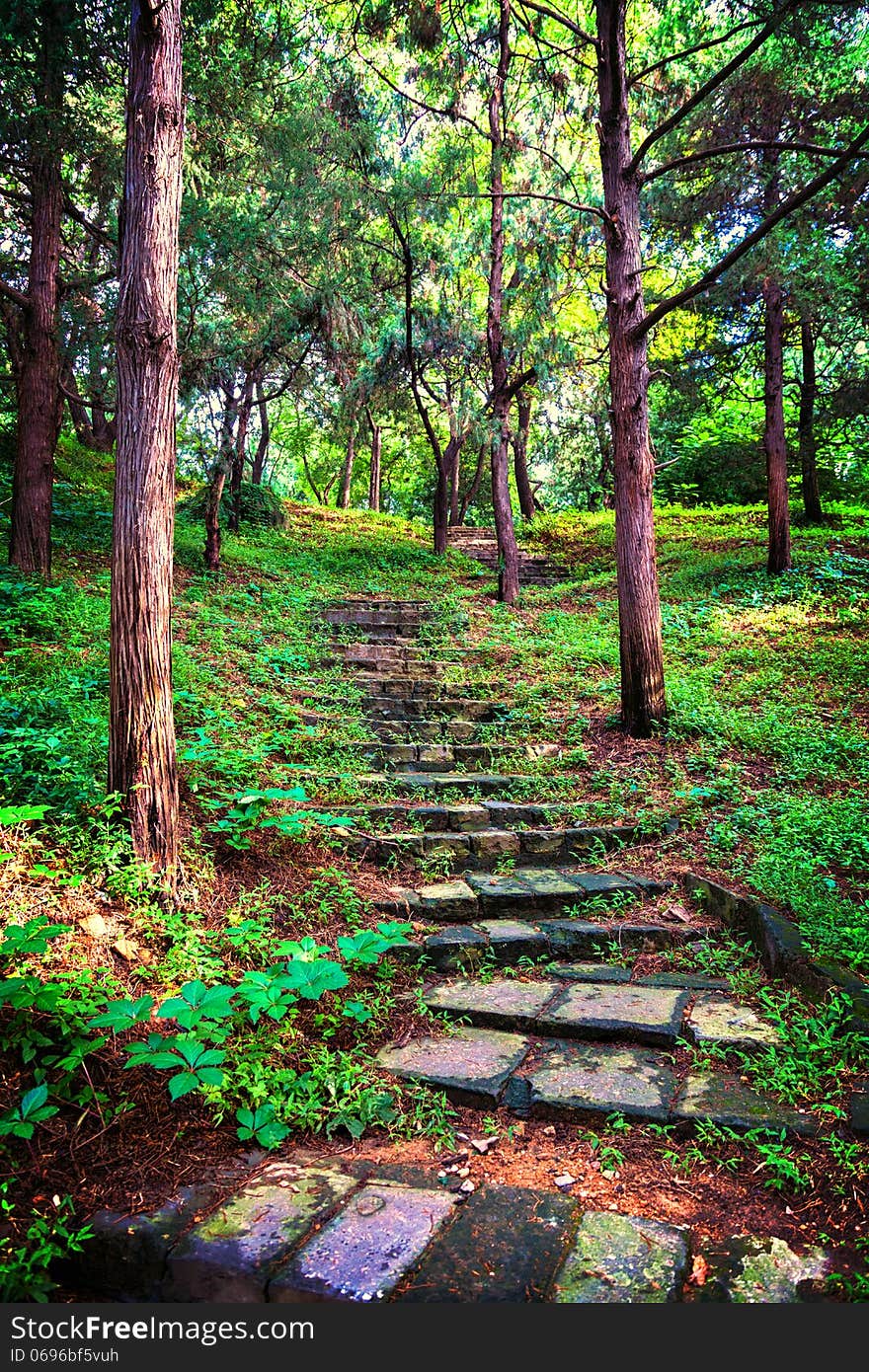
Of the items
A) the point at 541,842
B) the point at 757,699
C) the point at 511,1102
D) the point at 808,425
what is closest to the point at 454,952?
the point at 511,1102

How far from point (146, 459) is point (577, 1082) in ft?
10.0

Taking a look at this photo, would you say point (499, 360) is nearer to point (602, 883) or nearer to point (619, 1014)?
point (602, 883)

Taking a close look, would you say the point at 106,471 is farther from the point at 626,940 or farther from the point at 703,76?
the point at 626,940

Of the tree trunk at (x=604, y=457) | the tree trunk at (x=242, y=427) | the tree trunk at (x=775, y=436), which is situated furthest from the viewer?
the tree trunk at (x=604, y=457)

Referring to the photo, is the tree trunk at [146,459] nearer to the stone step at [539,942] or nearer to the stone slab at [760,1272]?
the stone step at [539,942]

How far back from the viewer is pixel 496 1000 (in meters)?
3.08

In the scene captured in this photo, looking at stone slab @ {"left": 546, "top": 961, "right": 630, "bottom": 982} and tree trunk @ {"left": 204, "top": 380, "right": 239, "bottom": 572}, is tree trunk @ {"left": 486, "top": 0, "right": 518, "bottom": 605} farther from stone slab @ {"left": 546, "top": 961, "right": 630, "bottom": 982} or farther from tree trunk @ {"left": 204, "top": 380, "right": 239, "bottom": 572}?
stone slab @ {"left": 546, "top": 961, "right": 630, "bottom": 982}

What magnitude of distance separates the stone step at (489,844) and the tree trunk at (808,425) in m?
9.17

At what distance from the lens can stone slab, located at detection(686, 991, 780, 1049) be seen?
2.65 m

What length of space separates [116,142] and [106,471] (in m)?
7.90

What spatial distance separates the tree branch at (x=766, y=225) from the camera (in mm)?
4230

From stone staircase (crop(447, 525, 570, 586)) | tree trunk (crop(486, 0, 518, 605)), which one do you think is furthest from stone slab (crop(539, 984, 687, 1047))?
stone staircase (crop(447, 525, 570, 586))

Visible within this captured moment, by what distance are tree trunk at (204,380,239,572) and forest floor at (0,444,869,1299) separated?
2.44 metres

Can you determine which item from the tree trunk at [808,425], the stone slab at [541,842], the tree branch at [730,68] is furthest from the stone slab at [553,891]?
the tree trunk at [808,425]
